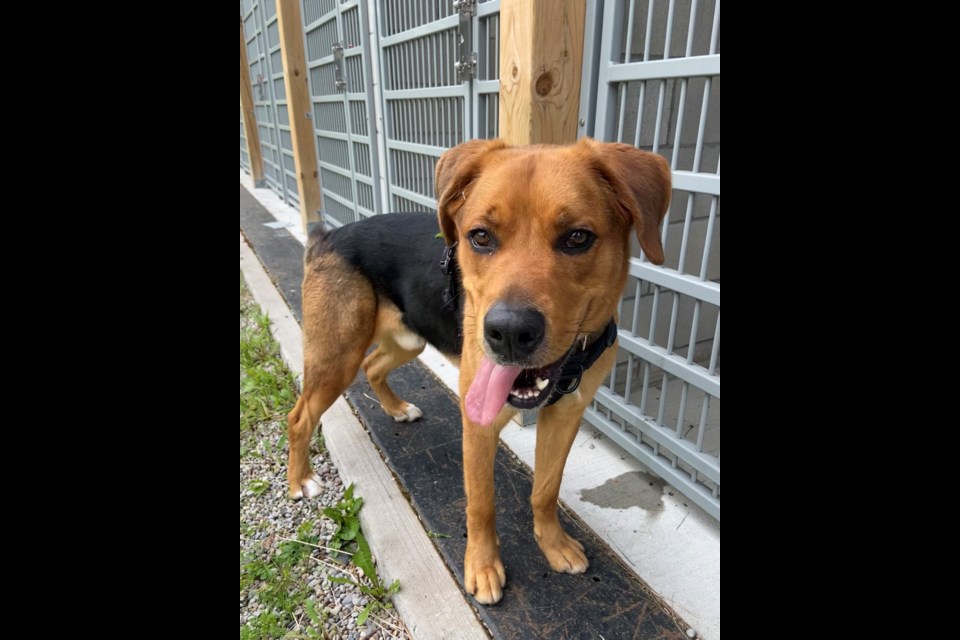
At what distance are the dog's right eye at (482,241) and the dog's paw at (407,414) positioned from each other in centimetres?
209

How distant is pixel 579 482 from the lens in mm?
3199

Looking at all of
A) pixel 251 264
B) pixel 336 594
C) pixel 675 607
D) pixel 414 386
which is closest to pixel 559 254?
pixel 675 607

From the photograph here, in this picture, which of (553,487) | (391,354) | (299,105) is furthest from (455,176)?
(299,105)

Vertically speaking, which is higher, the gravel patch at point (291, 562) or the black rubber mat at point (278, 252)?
the black rubber mat at point (278, 252)

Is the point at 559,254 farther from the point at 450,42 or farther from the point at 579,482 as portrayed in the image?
the point at 450,42

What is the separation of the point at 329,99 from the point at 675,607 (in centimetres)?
743

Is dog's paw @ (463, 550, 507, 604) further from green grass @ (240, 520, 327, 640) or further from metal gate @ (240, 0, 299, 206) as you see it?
metal gate @ (240, 0, 299, 206)

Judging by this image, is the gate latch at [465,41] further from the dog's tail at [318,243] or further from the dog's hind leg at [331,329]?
the dog's hind leg at [331,329]

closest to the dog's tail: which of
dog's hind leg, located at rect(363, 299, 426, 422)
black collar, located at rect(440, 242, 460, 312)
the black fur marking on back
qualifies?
the black fur marking on back

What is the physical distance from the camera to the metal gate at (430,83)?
358cm

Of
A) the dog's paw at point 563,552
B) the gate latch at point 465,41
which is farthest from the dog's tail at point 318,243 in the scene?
the dog's paw at point 563,552

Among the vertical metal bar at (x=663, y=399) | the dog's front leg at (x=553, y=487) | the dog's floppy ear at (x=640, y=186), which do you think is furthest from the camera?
→ the vertical metal bar at (x=663, y=399)

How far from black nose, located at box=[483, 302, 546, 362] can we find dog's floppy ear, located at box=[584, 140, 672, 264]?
58cm

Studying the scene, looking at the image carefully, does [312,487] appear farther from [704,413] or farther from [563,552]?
[704,413]
